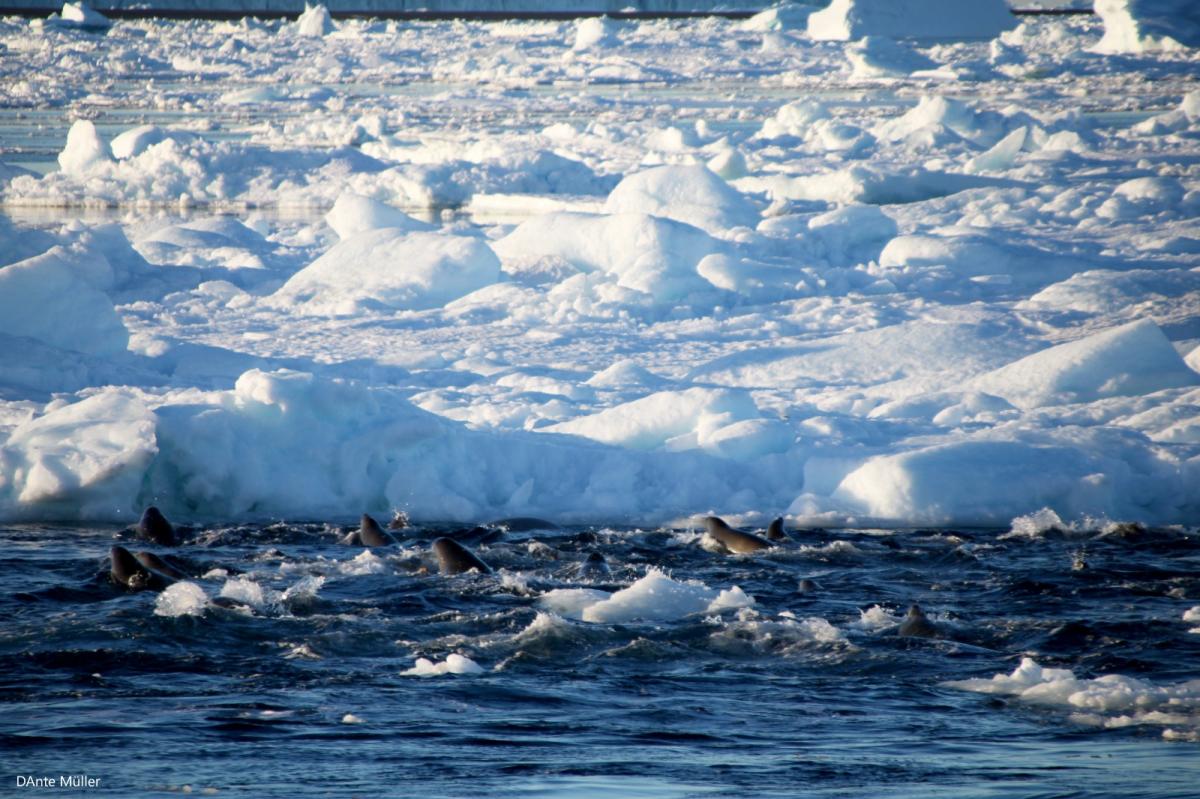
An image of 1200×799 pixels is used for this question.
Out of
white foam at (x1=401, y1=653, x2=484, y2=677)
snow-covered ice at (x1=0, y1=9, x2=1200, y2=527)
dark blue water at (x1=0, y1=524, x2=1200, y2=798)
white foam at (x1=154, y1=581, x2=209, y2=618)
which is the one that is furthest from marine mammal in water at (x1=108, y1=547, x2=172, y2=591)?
white foam at (x1=401, y1=653, x2=484, y2=677)

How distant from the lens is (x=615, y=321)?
45.4 ft

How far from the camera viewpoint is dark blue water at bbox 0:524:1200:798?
463 centimetres

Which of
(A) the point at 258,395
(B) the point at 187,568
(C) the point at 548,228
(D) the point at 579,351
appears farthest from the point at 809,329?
(B) the point at 187,568

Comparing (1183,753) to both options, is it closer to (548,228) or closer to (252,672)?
(252,672)

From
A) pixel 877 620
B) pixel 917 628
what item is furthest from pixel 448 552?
pixel 917 628

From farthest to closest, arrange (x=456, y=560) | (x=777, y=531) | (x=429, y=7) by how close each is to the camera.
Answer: (x=429, y=7), (x=777, y=531), (x=456, y=560)

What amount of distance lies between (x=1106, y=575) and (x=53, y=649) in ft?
16.6

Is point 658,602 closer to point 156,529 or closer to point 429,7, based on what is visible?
point 156,529

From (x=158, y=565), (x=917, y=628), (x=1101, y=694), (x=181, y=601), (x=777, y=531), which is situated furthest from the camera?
(x=777, y=531)

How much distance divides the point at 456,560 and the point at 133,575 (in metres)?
1.57

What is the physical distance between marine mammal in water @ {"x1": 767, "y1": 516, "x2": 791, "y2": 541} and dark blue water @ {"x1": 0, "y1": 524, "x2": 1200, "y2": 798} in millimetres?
162

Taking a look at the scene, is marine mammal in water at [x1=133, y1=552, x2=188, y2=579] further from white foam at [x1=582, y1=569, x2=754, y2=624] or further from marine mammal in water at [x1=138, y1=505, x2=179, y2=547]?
white foam at [x1=582, y1=569, x2=754, y2=624]

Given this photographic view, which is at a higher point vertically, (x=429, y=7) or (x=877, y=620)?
(x=877, y=620)

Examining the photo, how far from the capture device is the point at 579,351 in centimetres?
1275
